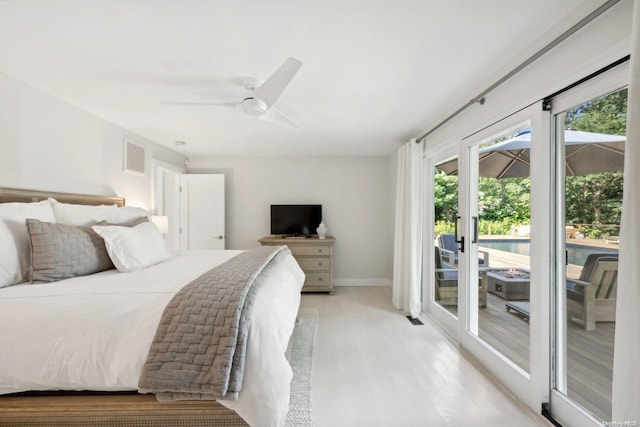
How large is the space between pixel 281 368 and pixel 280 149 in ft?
11.4

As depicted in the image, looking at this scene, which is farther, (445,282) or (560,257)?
(445,282)

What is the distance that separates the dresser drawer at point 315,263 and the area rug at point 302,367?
975 mm

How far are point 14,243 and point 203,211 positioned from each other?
283 cm

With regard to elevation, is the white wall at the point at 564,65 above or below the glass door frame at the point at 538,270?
above

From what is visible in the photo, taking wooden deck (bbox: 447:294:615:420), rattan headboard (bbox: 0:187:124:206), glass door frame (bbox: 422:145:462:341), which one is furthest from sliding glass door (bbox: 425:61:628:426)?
rattan headboard (bbox: 0:187:124:206)

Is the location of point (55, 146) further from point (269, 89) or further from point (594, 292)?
point (594, 292)

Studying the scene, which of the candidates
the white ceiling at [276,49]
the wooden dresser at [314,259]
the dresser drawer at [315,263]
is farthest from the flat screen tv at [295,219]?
the white ceiling at [276,49]

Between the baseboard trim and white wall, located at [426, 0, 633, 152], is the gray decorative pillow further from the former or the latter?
the baseboard trim

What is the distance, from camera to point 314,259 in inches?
169

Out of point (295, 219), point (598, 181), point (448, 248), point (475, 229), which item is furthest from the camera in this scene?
point (295, 219)

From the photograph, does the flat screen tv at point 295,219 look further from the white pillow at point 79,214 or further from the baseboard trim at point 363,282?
the white pillow at point 79,214

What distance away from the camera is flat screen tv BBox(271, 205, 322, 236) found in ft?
15.1

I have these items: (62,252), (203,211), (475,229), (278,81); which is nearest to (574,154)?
(475,229)

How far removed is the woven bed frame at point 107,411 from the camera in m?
1.20
